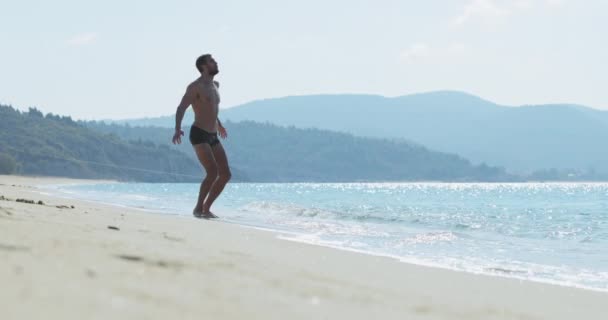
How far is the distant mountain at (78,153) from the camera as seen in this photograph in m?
132

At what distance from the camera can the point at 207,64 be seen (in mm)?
10328

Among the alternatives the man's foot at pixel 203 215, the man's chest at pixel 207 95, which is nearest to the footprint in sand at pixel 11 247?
the man's chest at pixel 207 95

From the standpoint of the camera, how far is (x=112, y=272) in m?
3.17

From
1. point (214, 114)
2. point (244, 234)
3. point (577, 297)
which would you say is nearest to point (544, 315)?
point (577, 297)

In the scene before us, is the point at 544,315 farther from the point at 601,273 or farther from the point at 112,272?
the point at 601,273

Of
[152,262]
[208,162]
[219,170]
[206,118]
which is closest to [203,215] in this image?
[219,170]

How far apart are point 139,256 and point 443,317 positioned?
1452 millimetres

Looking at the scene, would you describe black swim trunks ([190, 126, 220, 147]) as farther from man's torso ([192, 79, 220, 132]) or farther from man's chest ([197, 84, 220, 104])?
man's chest ([197, 84, 220, 104])

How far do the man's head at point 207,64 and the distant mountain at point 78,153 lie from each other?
109 m

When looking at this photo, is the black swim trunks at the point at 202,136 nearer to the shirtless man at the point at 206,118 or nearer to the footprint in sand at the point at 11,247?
the shirtless man at the point at 206,118

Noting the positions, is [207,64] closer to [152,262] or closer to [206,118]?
[206,118]

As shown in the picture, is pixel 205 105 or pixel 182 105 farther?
pixel 182 105

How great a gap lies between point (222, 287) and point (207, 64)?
741 cm

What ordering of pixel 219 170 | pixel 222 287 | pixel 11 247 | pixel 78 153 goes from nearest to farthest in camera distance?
1. pixel 222 287
2. pixel 11 247
3. pixel 219 170
4. pixel 78 153
